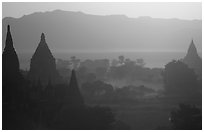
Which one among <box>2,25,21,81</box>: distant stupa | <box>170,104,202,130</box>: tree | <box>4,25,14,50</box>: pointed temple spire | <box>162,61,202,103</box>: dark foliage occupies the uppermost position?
<box>4,25,14,50</box>: pointed temple spire

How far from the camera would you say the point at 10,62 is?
14.4 meters

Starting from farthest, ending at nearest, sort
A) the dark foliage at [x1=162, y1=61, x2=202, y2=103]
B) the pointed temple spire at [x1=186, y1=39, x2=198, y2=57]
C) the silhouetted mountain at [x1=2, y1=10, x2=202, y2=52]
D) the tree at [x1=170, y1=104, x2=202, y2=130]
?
1. the silhouetted mountain at [x1=2, y1=10, x2=202, y2=52]
2. the pointed temple spire at [x1=186, y1=39, x2=198, y2=57]
3. the dark foliage at [x1=162, y1=61, x2=202, y2=103]
4. the tree at [x1=170, y1=104, x2=202, y2=130]

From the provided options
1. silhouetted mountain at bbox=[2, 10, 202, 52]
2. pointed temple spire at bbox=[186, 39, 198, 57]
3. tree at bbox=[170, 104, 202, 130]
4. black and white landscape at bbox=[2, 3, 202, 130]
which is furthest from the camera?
silhouetted mountain at bbox=[2, 10, 202, 52]

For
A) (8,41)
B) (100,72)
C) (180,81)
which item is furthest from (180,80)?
(8,41)

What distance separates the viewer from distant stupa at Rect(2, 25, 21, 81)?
1387 centimetres

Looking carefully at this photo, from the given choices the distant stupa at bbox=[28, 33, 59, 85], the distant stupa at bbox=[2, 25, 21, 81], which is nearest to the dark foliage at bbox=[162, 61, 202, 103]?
the distant stupa at bbox=[28, 33, 59, 85]

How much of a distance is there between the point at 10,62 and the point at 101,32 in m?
4.66

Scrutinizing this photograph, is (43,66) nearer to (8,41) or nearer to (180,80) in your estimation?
(8,41)

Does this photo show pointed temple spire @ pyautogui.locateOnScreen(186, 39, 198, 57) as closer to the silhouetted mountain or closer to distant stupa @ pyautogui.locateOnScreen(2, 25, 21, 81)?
the silhouetted mountain

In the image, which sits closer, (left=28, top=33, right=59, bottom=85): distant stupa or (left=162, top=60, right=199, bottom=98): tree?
(left=162, top=60, right=199, bottom=98): tree

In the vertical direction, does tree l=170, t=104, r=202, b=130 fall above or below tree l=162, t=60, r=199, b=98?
below

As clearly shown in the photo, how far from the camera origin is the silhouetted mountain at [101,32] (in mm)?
15016

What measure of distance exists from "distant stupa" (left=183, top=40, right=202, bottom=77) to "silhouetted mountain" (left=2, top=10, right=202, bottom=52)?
0.36 meters

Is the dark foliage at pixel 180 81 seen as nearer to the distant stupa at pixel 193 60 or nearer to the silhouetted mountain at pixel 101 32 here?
the distant stupa at pixel 193 60
